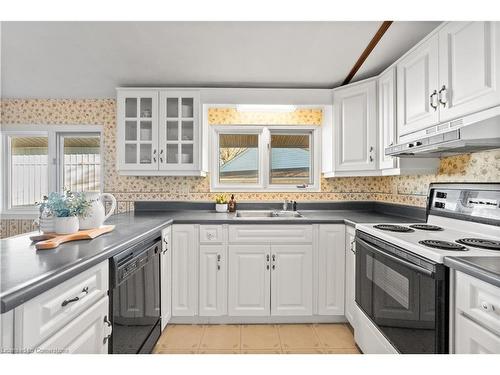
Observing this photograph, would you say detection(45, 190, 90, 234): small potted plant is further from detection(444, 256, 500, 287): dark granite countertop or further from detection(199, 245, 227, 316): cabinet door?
detection(444, 256, 500, 287): dark granite countertop

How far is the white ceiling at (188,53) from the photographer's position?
181cm

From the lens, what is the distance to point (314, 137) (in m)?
3.03

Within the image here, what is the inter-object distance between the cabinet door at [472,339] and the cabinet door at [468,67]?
3.21 feet

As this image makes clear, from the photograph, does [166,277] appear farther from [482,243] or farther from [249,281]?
[482,243]

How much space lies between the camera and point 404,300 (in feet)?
4.52

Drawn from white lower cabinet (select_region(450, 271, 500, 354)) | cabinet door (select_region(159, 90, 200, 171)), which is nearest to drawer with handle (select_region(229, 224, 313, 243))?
cabinet door (select_region(159, 90, 200, 171))

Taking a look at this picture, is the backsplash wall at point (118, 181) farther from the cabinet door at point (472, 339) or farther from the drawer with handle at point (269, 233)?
the cabinet door at point (472, 339)

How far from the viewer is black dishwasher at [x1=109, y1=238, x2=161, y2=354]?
132cm

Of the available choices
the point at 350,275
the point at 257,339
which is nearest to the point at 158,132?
the point at 257,339

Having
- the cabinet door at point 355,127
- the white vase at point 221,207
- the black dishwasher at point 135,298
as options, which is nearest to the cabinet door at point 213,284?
the black dishwasher at point 135,298

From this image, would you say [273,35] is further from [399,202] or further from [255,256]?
[399,202]

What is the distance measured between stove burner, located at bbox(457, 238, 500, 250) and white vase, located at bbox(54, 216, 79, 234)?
202 centimetres

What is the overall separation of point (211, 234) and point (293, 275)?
783mm

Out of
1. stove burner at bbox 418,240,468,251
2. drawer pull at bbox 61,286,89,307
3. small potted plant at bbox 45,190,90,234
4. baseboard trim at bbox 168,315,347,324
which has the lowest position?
baseboard trim at bbox 168,315,347,324
